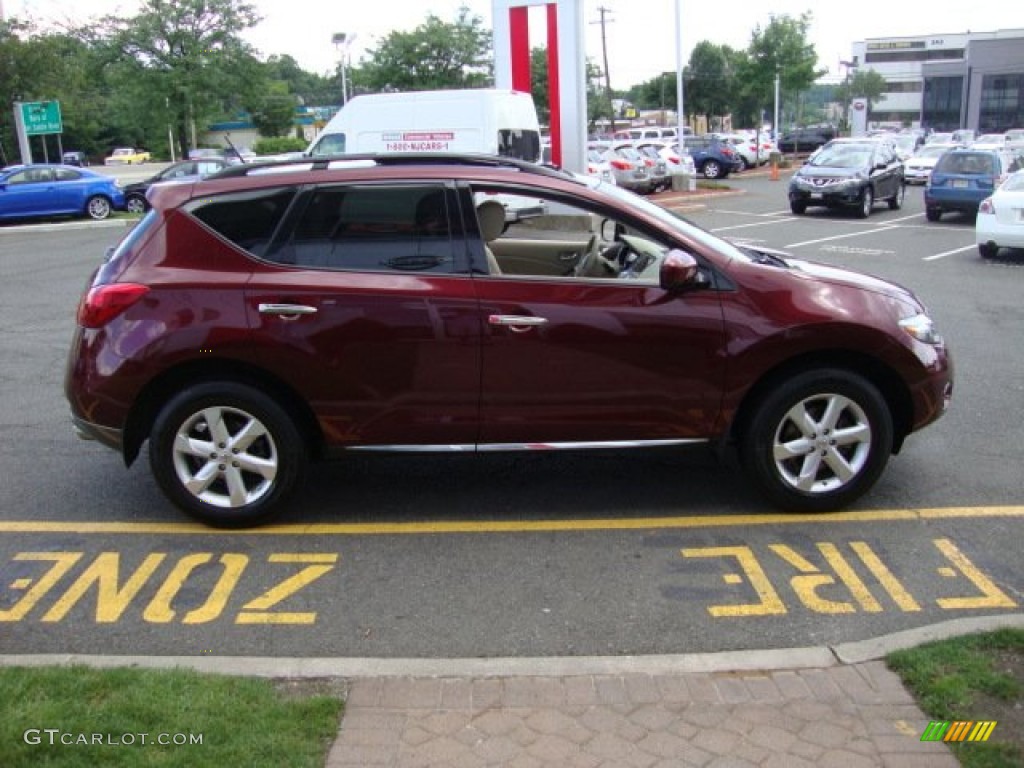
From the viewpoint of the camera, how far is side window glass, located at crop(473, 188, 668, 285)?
4945 mm

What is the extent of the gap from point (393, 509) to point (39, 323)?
7087mm

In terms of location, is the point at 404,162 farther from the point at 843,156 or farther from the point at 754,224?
the point at 843,156

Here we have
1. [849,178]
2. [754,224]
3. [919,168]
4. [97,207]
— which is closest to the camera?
[754,224]

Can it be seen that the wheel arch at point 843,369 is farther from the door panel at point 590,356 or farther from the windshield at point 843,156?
the windshield at point 843,156

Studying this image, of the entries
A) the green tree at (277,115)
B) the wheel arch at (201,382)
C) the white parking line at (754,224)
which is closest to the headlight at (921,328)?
the wheel arch at (201,382)

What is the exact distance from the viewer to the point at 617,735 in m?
3.14

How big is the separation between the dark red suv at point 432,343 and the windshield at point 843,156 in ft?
62.2

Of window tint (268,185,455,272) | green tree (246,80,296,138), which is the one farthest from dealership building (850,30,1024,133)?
window tint (268,185,455,272)

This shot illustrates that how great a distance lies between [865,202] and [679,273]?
61.9 ft

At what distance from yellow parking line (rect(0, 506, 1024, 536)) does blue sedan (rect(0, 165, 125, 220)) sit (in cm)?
2018

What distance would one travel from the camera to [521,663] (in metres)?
3.62

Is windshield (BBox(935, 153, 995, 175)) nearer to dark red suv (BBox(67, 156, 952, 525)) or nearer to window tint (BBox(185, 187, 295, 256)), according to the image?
dark red suv (BBox(67, 156, 952, 525))

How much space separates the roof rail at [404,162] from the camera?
5.04 metres

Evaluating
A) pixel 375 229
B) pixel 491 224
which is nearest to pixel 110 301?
pixel 375 229
